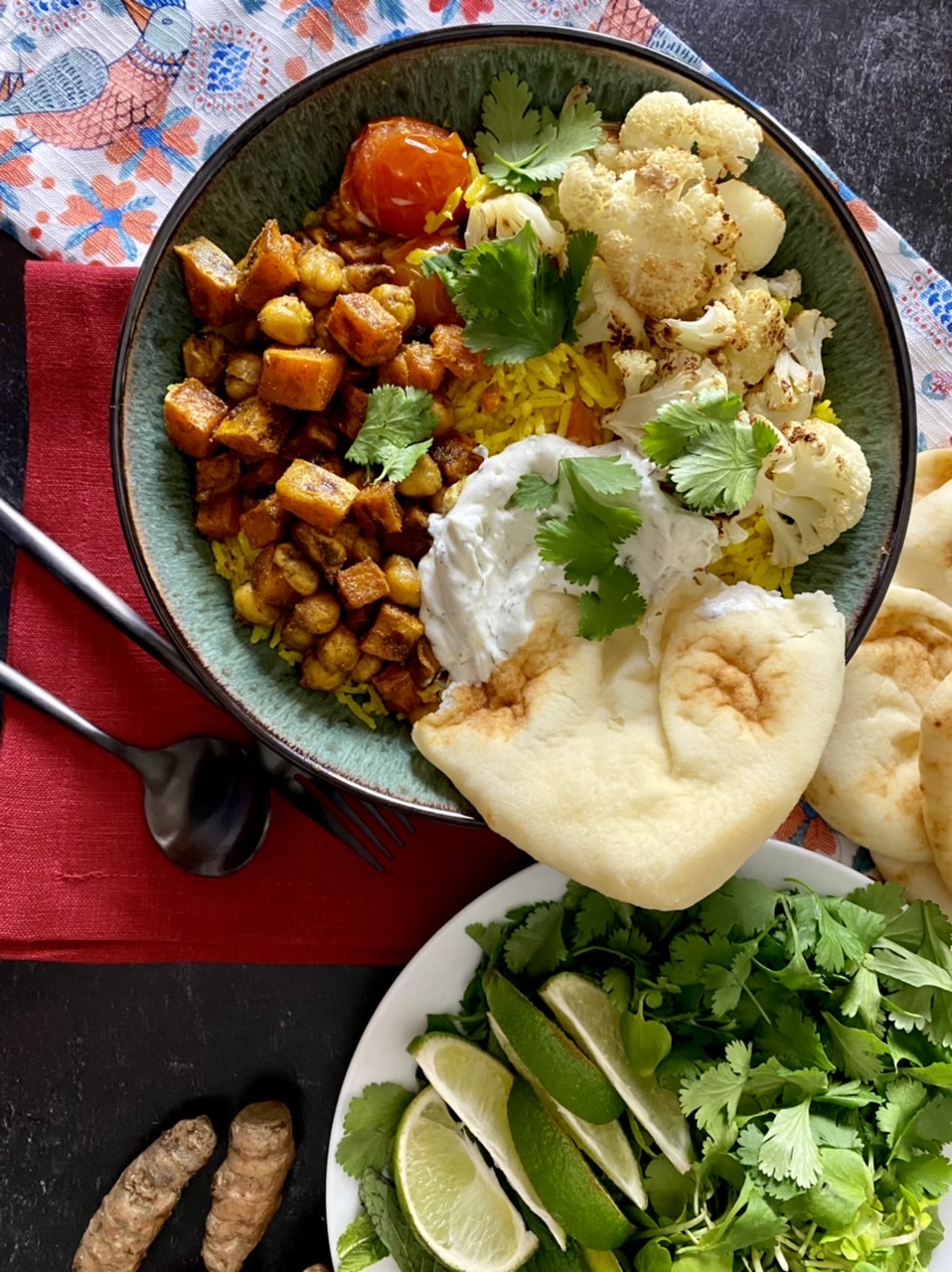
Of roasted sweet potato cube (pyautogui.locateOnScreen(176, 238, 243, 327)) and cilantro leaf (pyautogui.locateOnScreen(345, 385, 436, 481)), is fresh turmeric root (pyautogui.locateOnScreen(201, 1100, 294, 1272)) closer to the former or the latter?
cilantro leaf (pyautogui.locateOnScreen(345, 385, 436, 481))

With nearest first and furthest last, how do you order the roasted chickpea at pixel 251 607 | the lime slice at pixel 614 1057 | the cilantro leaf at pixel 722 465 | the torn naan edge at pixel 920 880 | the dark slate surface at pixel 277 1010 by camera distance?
the cilantro leaf at pixel 722 465, the roasted chickpea at pixel 251 607, the lime slice at pixel 614 1057, the torn naan edge at pixel 920 880, the dark slate surface at pixel 277 1010

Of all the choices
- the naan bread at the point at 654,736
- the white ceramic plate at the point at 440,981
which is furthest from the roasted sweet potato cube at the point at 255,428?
the white ceramic plate at the point at 440,981

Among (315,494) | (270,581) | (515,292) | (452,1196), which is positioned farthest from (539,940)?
(515,292)

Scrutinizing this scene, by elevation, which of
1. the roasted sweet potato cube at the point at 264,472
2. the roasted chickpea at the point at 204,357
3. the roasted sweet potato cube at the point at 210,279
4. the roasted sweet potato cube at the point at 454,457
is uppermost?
the roasted sweet potato cube at the point at 210,279

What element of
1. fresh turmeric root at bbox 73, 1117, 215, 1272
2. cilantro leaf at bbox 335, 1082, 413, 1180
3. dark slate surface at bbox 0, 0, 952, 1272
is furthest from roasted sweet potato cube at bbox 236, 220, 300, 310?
fresh turmeric root at bbox 73, 1117, 215, 1272

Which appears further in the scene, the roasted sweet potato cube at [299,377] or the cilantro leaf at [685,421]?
the roasted sweet potato cube at [299,377]

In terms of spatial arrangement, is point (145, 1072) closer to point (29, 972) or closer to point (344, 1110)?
point (29, 972)

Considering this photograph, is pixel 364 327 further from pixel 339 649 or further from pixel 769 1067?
pixel 769 1067

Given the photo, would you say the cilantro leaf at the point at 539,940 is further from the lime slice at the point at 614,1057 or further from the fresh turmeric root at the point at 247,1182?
the fresh turmeric root at the point at 247,1182
